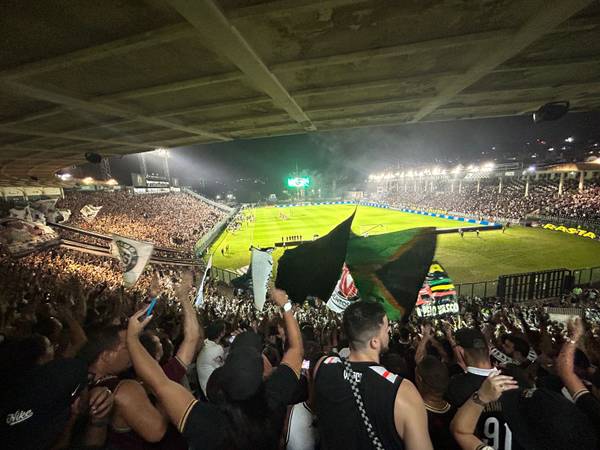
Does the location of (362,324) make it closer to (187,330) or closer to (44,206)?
(187,330)

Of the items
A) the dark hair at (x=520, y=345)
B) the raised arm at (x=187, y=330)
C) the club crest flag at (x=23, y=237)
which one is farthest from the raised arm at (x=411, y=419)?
the club crest flag at (x=23, y=237)

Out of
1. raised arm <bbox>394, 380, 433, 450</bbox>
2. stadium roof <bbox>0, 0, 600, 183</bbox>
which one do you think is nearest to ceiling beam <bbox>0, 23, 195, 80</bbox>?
→ stadium roof <bbox>0, 0, 600, 183</bbox>

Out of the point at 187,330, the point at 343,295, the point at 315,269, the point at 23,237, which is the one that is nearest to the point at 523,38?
the point at 315,269

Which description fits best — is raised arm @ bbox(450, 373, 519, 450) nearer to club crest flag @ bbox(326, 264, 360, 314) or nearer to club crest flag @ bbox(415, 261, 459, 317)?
club crest flag @ bbox(326, 264, 360, 314)

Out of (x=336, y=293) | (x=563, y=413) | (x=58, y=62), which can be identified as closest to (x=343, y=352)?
(x=563, y=413)

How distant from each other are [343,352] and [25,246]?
678 inches

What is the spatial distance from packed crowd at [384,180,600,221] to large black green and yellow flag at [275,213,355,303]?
36674 mm

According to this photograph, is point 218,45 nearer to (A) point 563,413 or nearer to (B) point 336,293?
(A) point 563,413

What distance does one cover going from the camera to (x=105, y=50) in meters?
2.63

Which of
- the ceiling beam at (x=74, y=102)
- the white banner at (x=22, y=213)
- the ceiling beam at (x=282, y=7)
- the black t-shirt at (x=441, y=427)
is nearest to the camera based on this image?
the ceiling beam at (x=282, y=7)

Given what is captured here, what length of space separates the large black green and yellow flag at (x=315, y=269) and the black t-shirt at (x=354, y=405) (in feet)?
10.7

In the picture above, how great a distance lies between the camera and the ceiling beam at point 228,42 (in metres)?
2.16

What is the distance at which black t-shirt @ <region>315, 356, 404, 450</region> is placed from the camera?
1.86 m

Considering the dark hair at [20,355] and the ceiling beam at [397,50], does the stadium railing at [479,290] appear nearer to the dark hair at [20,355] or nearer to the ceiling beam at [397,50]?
the ceiling beam at [397,50]
